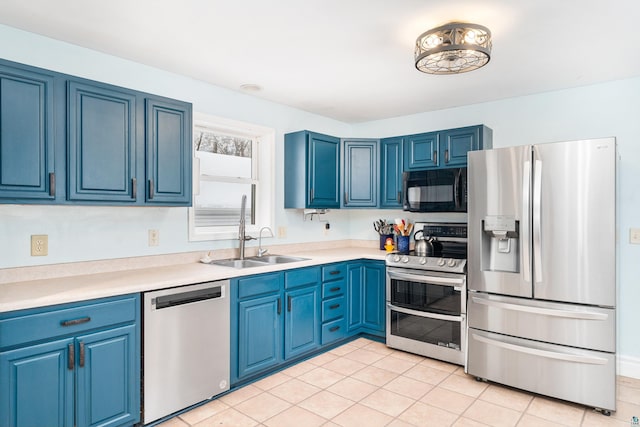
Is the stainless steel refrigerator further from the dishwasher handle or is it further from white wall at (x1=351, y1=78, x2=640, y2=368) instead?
the dishwasher handle

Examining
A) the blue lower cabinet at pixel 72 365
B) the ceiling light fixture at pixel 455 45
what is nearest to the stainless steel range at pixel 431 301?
the ceiling light fixture at pixel 455 45

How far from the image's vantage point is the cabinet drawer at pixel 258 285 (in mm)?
2772

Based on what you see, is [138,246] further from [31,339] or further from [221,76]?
[221,76]

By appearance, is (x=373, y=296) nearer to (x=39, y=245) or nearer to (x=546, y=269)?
(x=546, y=269)

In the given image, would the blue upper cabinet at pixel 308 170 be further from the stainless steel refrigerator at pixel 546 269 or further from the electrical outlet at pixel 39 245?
the electrical outlet at pixel 39 245

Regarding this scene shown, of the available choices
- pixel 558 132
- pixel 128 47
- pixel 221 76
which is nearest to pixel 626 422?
pixel 558 132

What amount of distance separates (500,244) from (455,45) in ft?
4.92

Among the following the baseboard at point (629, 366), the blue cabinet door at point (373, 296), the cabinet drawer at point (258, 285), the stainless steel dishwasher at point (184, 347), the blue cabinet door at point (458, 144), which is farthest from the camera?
the blue cabinet door at point (373, 296)

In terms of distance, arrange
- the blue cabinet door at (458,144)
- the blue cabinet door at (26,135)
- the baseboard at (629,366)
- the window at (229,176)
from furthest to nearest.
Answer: the blue cabinet door at (458,144), the window at (229,176), the baseboard at (629,366), the blue cabinet door at (26,135)

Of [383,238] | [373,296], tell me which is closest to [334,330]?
[373,296]

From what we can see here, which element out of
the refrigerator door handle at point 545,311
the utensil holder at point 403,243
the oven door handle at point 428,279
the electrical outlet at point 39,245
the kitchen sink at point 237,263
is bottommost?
the refrigerator door handle at point 545,311

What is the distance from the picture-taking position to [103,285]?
7.18 feet

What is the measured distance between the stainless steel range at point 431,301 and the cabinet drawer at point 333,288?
0.44 metres

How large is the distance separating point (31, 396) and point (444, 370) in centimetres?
280
